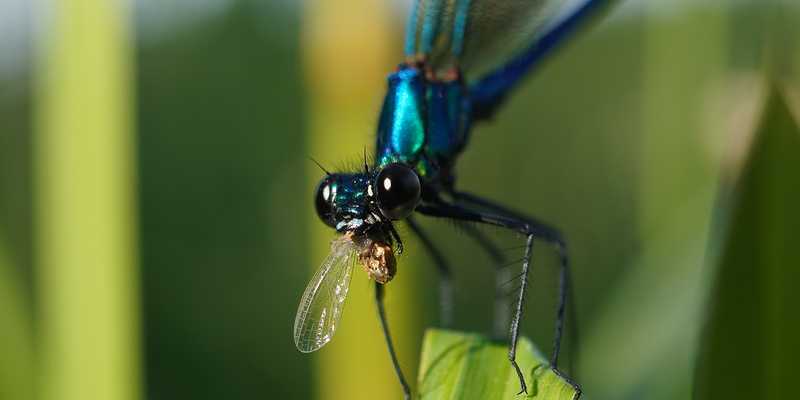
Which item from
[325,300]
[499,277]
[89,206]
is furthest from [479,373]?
[499,277]

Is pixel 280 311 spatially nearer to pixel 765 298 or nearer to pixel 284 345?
pixel 284 345

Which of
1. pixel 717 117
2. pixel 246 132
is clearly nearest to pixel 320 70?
pixel 717 117

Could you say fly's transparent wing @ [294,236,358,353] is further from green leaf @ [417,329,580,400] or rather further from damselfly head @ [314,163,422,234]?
green leaf @ [417,329,580,400]

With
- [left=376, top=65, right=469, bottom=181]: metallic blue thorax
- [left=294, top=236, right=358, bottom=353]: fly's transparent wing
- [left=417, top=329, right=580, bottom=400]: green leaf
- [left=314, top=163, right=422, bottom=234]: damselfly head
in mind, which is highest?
[left=376, top=65, right=469, bottom=181]: metallic blue thorax

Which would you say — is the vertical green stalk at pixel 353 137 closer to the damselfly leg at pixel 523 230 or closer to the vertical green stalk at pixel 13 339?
the damselfly leg at pixel 523 230

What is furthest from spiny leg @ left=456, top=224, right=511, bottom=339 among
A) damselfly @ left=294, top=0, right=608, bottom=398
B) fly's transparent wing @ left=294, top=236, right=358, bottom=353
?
fly's transparent wing @ left=294, top=236, right=358, bottom=353

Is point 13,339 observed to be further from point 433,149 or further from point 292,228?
point 292,228
